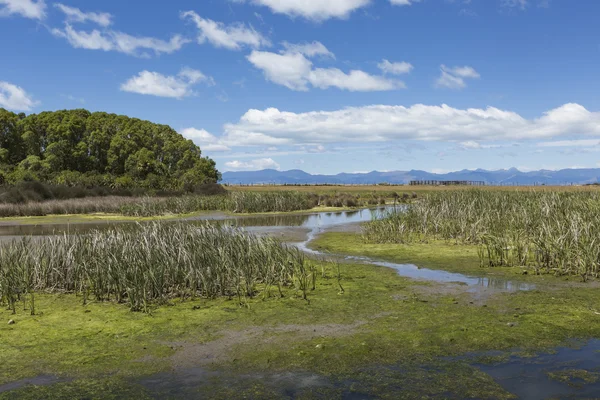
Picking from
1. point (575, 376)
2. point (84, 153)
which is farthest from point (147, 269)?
point (84, 153)

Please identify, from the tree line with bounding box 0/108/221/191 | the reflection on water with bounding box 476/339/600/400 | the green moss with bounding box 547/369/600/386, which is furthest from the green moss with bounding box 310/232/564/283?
the tree line with bounding box 0/108/221/191

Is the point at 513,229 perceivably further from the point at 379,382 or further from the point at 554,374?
the point at 379,382

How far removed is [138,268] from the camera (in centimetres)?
1179

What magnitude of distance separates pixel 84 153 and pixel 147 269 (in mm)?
62708

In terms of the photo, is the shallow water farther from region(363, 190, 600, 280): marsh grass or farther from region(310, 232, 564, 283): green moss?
region(363, 190, 600, 280): marsh grass

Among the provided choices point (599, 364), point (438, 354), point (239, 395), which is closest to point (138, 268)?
point (239, 395)

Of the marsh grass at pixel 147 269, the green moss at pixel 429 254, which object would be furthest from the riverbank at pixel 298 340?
the green moss at pixel 429 254

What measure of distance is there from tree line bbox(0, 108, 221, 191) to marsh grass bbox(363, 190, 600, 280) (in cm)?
4307

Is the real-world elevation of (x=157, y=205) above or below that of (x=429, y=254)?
above

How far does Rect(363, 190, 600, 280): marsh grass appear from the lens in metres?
14.2

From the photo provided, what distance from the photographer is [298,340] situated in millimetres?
8820

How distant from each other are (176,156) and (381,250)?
6310 cm

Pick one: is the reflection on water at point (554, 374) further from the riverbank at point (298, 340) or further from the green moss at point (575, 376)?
the riverbank at point (298, 340)

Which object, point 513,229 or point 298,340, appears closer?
point 298,340
